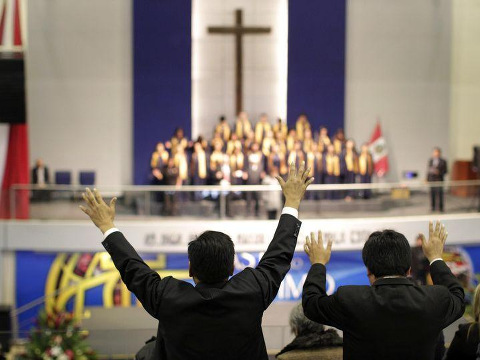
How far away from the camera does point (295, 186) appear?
2869 millimetres

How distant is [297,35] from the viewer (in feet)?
62.7

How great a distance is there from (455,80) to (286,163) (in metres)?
6.53

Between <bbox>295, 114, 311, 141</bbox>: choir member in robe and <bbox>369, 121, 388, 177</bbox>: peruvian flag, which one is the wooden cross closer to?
<bbox>295, 114, 311, 141</bbox>: choir member in robe

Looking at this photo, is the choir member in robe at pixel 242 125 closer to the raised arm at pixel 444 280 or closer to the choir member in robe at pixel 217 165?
the choir member in robe at pixel 217 165

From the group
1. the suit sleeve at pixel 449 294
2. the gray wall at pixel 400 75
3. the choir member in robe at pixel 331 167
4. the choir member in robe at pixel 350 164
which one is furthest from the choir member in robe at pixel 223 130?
the suit sleeve at pixel 449 294

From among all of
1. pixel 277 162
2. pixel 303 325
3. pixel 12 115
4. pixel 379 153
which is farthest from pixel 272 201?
pixel 303 325

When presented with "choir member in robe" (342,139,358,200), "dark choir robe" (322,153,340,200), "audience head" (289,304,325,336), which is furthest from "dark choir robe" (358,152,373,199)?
"audience head" (289,304,325,336)

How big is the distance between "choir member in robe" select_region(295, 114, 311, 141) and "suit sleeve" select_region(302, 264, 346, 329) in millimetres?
14520

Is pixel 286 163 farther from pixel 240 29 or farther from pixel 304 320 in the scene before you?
pixel 304 320

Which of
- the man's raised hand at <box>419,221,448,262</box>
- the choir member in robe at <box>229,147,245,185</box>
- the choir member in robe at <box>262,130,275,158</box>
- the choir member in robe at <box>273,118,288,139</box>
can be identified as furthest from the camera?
the choir member in robe at <box>273,118,288,139</box>

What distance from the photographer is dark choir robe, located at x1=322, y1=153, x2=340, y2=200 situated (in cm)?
1548

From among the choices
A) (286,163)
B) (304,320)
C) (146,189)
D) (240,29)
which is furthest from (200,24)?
(304,320)

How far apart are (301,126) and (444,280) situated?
14.9m

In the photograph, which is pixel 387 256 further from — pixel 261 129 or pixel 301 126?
pixel 301 126
